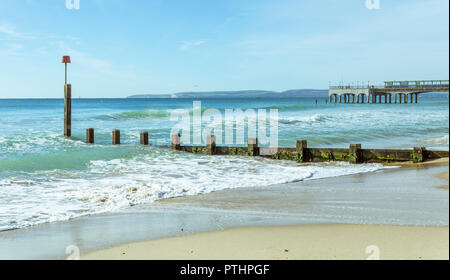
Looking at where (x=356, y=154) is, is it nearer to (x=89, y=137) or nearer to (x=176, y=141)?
(x=176, y=141)

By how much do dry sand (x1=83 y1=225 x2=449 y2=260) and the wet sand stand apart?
0.9 inches

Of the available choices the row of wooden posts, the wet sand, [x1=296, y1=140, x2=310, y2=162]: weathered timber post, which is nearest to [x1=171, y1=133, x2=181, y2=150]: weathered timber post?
the row of wooden posts

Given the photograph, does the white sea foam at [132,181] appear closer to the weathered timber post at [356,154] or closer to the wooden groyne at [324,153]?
the weathered timber post at [356,154]

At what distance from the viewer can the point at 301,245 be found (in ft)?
17.1

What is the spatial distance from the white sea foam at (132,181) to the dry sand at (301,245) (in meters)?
2.32

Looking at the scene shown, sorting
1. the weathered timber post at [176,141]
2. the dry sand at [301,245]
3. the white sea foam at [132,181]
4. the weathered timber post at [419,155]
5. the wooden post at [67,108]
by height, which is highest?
the wooden post at [67,108]

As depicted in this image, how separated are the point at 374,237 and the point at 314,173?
19.3 ft

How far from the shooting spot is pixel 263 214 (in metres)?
6.84

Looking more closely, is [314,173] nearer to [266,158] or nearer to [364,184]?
[364,184]

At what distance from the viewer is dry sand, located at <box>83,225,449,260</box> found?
483 cm

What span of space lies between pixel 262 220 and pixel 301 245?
1.30m

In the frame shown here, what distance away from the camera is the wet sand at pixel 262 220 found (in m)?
5.34

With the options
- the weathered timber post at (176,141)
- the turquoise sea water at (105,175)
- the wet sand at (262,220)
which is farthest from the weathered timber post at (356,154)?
the weathered timber post at (176,141)

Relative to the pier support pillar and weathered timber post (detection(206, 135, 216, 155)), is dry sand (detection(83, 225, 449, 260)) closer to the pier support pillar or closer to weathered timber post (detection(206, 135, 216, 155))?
weathered timber post (detection(206, 135, 216, 155))
